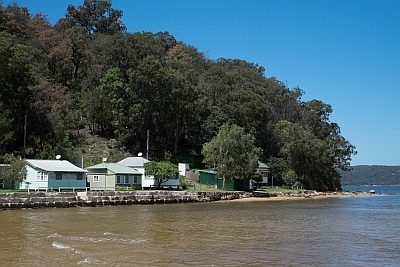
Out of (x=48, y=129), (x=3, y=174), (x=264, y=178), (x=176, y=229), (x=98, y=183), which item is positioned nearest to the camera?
(x=176, y=229)

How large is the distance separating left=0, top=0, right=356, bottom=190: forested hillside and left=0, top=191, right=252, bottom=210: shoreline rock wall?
15.5 metres

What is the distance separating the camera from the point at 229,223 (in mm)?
30766

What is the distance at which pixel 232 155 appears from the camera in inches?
2539

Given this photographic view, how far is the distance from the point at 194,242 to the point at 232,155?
42.8m

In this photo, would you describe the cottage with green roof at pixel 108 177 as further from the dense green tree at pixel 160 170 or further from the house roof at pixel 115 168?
the dense green tree at pixel 160 170

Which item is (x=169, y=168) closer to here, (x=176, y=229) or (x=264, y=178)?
(x=264, y=178)

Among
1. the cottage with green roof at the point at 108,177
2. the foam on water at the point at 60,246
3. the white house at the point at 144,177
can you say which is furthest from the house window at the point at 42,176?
the foam on water at the point at 60,246

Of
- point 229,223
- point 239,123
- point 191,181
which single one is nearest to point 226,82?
point 239,123

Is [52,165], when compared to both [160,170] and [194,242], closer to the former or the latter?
[160,170]

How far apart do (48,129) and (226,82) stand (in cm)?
3708

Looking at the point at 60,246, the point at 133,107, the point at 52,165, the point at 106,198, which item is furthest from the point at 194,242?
the point at 133,107

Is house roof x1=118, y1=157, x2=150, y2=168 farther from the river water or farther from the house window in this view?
the river water

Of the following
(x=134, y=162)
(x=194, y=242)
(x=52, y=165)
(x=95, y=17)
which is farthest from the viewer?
(x=95, y=17)

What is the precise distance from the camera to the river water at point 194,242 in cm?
1758
